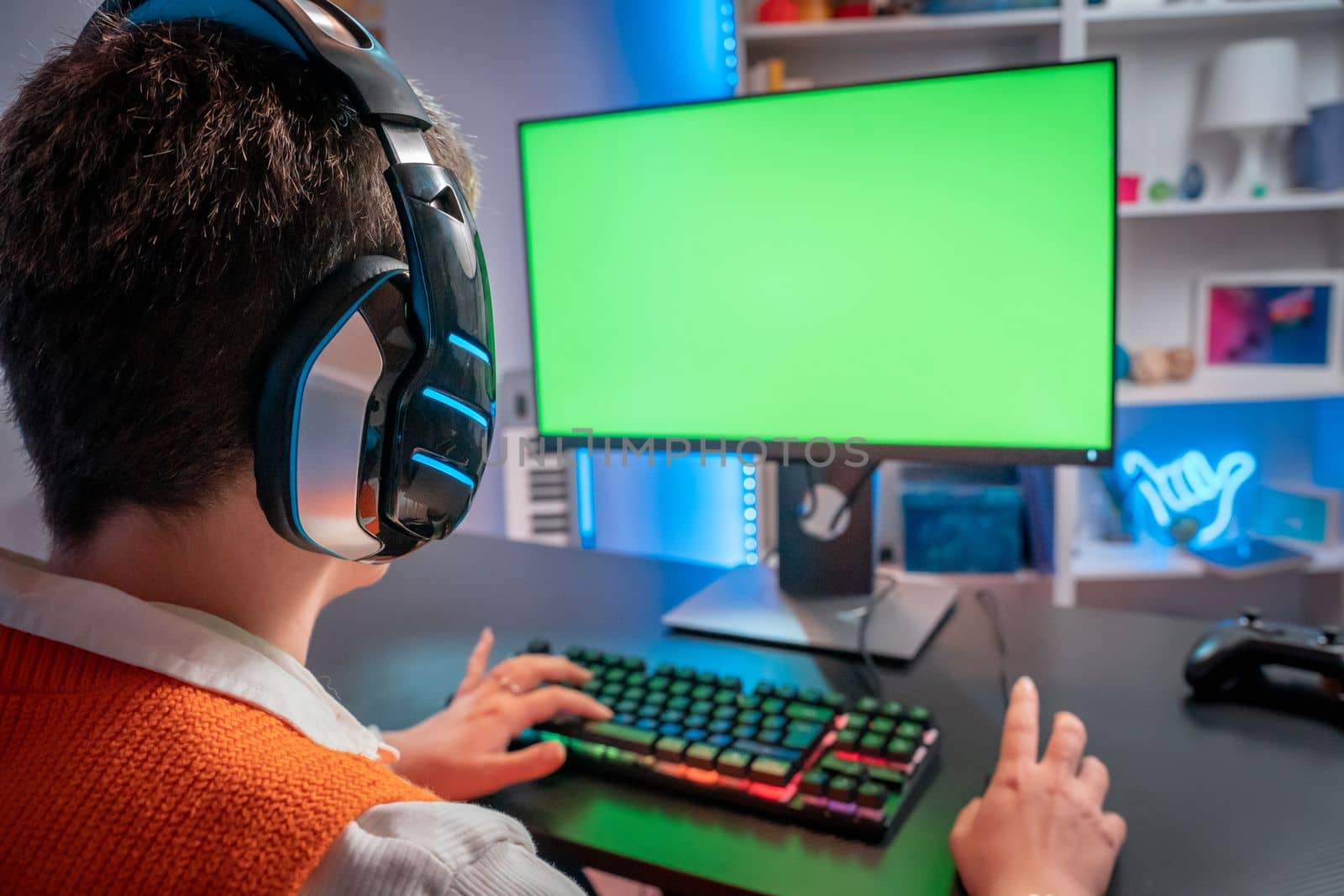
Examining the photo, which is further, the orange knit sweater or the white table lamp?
the white table lamp

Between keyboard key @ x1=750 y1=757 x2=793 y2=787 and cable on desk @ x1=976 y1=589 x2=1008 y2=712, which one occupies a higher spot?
keyboard key @ x1=750 y1=757 x2=793 y2=787

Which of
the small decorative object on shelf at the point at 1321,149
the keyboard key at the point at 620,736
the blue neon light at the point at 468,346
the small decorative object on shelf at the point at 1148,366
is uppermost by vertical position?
the small decorative object on shelf at the point at 1321,149

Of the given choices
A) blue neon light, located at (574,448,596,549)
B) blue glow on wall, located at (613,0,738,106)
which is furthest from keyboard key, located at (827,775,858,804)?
blue glow on wall, located at (613,0,738,106)

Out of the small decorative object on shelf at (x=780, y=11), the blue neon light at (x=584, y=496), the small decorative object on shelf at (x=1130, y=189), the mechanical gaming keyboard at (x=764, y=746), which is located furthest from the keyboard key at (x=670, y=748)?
the small decorative object on shelf at (x=1130, y=189)

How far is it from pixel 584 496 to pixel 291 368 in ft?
4.73

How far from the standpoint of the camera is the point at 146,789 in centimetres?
36

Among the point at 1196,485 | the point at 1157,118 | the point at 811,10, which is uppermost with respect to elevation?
the point at 811,10

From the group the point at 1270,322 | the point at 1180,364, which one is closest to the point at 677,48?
the point at 1180,364

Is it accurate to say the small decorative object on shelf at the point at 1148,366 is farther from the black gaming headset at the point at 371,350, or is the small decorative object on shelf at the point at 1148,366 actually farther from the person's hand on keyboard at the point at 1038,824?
the black gaming headset at the point at 371,350

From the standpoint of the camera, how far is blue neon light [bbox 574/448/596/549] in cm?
181

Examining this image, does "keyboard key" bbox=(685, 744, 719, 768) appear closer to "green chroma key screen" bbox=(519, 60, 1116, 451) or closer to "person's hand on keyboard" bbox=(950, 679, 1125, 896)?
"person's hand on keyboard" bbox=(950, 679, 1125, 896)

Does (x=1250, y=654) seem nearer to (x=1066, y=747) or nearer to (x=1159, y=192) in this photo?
(x=1066, y=747)

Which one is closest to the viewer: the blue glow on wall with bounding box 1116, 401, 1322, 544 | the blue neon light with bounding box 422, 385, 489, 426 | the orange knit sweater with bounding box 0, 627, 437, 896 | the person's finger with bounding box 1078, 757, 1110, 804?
the orange knit sweater with bounding box 0, 627, 437, 896

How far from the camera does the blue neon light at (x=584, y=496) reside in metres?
1.81
